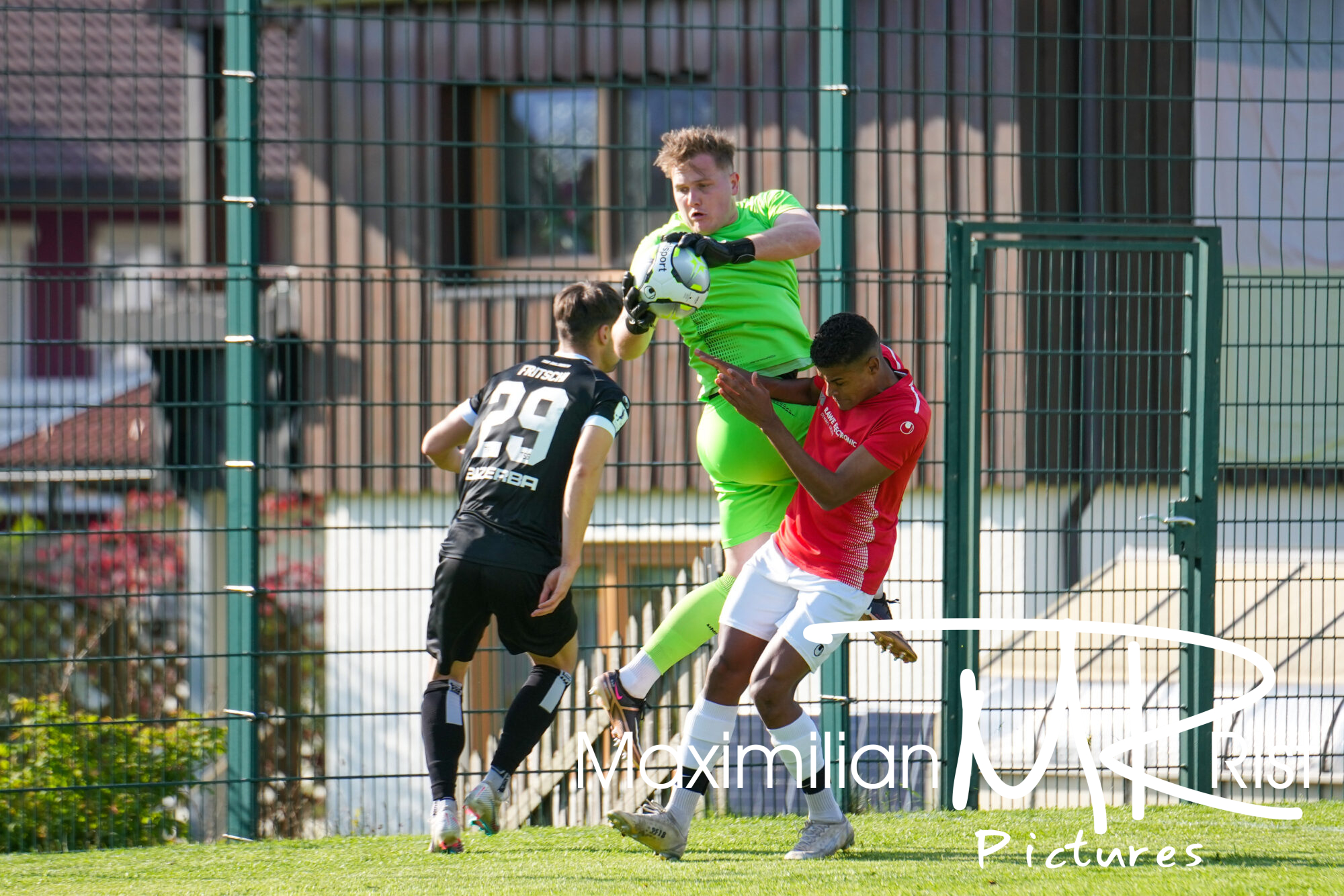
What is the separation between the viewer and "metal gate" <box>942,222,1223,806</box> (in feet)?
17.5

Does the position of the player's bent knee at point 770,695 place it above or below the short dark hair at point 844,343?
below

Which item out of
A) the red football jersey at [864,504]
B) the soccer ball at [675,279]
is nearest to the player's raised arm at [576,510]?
the soccer ball at [675,279]

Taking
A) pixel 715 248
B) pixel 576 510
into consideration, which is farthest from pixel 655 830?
pixel 715 248

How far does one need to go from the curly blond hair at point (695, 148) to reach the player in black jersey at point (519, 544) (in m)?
0.51

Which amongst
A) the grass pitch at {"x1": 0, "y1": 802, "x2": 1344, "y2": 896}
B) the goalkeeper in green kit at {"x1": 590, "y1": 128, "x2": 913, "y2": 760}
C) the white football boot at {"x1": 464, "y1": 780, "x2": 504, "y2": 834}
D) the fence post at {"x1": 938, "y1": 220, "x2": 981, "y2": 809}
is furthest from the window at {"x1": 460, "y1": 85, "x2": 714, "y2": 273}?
the white football boot at {"x1": 464, "y1": 780, "x2": 504, "y2": 834}

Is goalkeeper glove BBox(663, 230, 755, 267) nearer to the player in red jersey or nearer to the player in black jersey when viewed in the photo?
the player in red jersey

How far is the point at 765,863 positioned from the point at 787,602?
0.81 m

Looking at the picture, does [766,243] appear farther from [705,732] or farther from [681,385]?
[681,385]

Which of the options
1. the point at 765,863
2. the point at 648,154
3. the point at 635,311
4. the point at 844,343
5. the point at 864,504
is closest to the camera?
the point at 844,343

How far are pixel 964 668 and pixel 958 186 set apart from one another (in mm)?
4269

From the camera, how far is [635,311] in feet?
14.1

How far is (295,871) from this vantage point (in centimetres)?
443

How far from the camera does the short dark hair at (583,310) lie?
15.0 ft

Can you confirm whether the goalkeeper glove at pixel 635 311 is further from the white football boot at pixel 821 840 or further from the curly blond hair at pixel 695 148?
the white football boot at pixel 821 840
